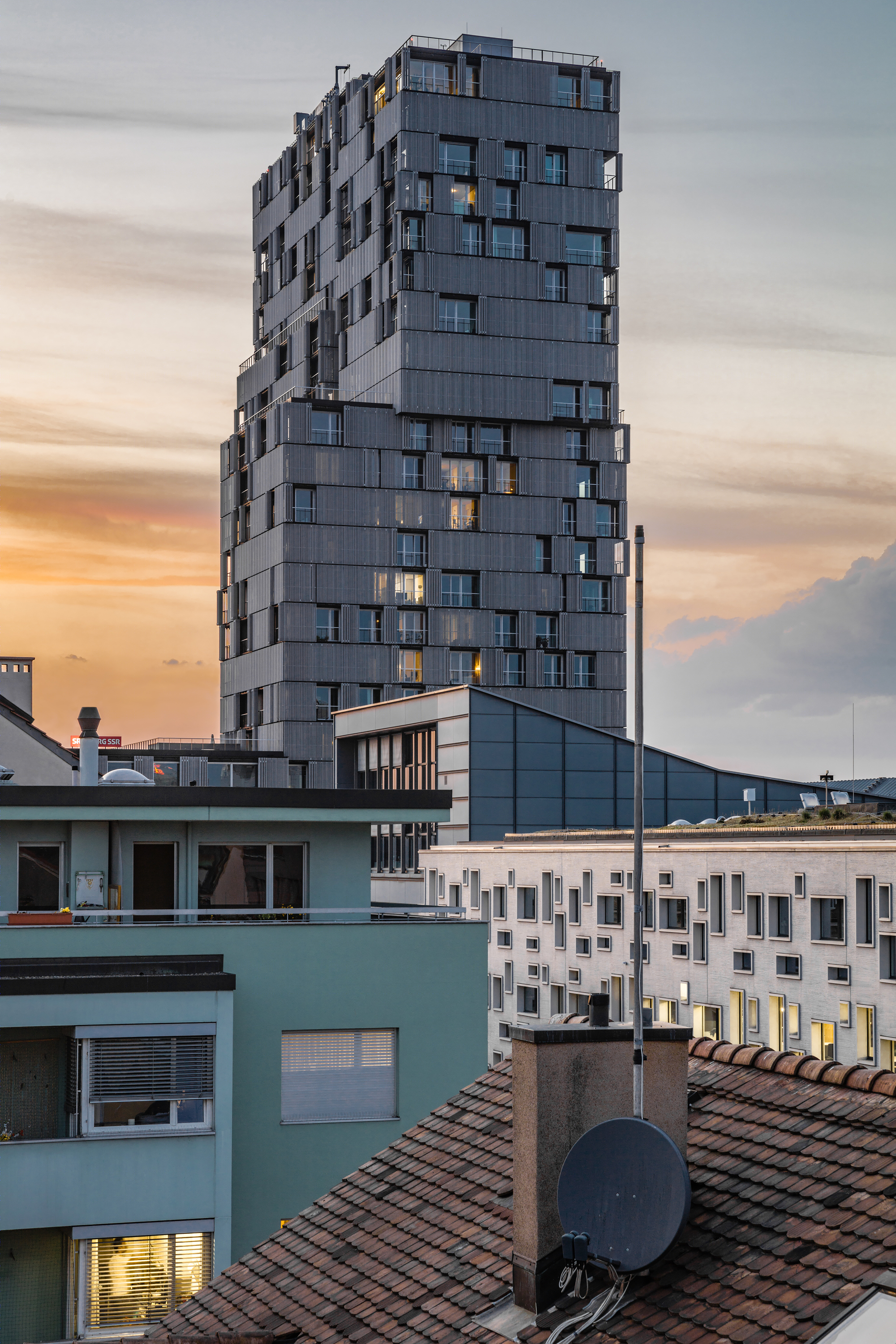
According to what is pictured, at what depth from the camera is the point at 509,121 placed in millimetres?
115375

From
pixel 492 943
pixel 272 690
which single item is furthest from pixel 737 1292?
pixel 272 690

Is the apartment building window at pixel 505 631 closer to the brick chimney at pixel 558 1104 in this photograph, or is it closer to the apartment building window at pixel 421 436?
the apartment building window at pixel 421 436

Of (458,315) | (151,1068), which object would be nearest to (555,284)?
(458,315)

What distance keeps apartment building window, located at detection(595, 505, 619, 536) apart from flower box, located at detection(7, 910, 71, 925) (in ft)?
314

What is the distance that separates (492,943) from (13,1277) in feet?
180

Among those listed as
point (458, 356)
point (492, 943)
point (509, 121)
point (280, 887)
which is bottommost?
point (492, 943)

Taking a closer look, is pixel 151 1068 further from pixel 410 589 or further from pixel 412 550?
pixel 412 550

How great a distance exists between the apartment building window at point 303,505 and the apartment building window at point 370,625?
7.46 metres

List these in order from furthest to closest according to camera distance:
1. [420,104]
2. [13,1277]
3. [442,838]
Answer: [420,104] → [442,838] → [13,1277]

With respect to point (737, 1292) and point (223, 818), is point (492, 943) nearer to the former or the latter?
point (223, 818)

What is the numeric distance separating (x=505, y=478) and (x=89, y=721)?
89.1 meters

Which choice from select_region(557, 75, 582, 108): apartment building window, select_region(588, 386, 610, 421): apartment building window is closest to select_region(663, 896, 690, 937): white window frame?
select_region(588, 386, 610, 421): apartment building window

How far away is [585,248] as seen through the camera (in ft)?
384

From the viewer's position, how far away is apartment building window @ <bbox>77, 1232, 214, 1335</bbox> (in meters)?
21.5
